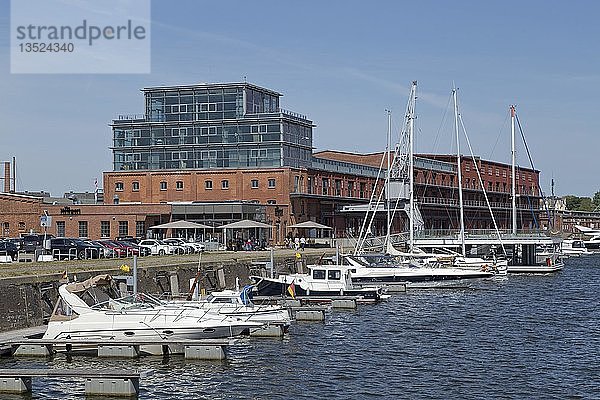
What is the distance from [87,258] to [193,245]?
16579 mm

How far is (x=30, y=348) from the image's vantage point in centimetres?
3569

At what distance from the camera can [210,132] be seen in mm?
107625

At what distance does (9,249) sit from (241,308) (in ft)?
105

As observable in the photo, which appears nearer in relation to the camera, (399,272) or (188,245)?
(399,272)

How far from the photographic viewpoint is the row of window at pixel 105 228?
3863 inches

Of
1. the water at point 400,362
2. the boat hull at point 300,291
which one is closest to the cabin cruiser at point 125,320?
the water at point 400,362

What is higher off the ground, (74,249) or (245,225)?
(245,225)

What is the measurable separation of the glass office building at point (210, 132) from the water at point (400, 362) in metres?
52.8

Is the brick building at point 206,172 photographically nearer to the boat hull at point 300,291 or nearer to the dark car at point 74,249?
the dark car at point 74,249

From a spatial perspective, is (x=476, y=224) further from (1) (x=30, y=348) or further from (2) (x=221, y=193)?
(1) (x=30, y=348)

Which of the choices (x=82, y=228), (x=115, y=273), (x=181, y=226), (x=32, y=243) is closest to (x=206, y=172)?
(x=82, y=228)

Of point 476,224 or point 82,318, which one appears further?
point 476,224

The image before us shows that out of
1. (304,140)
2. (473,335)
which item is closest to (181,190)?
(304,140)

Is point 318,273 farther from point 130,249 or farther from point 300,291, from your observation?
point 130,249
